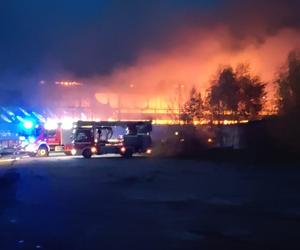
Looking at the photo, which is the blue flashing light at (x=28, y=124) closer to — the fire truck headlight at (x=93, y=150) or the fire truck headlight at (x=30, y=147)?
the fire truck headlight at (x=30, y=147)

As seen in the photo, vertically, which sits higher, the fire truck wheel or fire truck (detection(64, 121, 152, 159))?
fire truck (detection(64, 121, 152, 159))

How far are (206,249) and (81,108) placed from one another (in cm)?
6462

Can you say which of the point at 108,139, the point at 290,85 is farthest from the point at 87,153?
the point at 290,85

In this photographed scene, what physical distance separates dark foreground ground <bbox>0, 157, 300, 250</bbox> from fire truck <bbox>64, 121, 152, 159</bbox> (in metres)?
18.3

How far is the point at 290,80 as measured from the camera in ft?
144

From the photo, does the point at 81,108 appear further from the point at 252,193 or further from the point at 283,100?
the point at 252,193

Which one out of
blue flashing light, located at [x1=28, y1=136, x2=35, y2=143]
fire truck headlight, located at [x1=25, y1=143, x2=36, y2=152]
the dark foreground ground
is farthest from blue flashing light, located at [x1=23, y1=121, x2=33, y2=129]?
the dark foreground ground

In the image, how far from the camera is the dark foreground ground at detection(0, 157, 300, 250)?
10430 millimetres

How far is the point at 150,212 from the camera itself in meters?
14.2

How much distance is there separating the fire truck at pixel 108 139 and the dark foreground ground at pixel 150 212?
18.3 m

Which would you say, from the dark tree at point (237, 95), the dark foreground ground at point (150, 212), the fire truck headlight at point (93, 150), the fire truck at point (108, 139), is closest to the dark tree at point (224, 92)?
the dark tree at point (237, 95)

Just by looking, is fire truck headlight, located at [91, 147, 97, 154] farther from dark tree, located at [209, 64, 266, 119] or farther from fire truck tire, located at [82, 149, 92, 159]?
dark tree, located at [209, 64, 266, 119]

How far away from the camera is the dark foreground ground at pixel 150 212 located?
34.2 feet

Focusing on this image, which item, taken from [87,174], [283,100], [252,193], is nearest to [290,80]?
[283,100]
